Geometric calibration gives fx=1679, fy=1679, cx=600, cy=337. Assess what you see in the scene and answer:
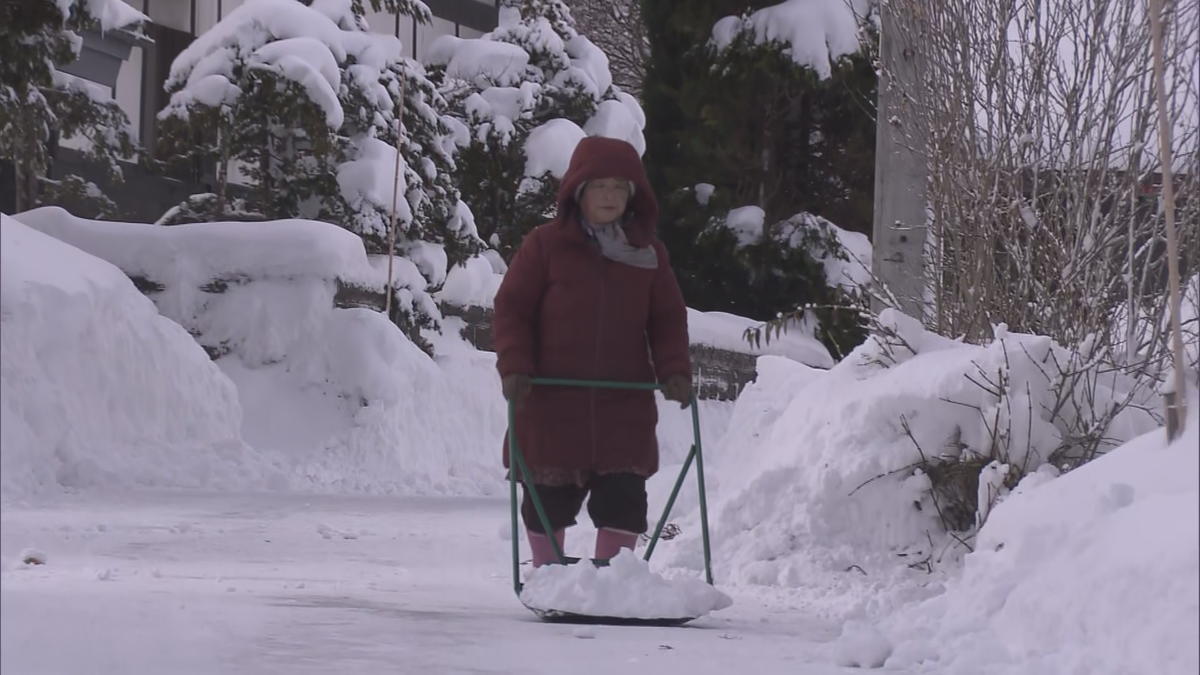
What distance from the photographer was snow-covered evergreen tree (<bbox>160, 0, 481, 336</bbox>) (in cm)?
1306

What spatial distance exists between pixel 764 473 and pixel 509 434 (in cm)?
167

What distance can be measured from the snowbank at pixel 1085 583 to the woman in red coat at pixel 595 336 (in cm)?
100

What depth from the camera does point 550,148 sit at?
1750 centimetres

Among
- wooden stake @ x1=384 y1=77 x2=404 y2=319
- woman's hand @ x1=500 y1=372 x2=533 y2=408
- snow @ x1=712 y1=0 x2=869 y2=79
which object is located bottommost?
woman's hand @ x1=500 y1=372 x2=533 y2=408

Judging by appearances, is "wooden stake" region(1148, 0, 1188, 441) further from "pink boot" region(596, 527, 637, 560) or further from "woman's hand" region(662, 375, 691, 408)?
"pink boot" region(596, 527, 637, 560)

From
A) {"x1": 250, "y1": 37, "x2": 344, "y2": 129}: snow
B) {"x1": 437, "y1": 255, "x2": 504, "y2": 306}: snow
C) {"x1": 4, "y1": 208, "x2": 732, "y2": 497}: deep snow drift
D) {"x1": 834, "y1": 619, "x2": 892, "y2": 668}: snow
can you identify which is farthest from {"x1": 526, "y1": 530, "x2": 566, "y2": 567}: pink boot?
{"x1": 437, "y1": 255, "x2": 504, "y2": 306}: snow

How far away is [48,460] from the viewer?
248 centimetres

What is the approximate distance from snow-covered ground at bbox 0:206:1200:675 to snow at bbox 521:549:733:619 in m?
0.05

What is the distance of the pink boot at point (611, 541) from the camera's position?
5188 mm

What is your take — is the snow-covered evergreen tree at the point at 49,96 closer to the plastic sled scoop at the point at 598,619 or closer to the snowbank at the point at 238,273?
the snowbank at the point at 238,273

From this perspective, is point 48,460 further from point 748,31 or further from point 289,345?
point 748,31

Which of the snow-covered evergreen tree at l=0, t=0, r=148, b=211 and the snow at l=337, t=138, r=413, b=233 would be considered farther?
the snow at l=337, t=138, r=413, b=233

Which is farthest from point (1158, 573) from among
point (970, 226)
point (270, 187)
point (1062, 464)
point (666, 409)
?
point (666, 409)

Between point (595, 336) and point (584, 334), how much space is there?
34 mm
